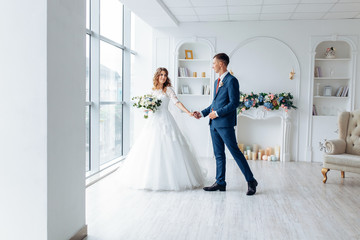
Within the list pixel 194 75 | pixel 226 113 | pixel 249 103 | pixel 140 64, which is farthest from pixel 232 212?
pixel 140 64

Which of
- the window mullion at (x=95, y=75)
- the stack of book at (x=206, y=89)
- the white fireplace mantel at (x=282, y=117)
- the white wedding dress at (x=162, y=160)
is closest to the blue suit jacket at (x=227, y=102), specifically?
the white wedding dress at (x=162, y=160)

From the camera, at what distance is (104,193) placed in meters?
4.48

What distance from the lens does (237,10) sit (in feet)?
21.2

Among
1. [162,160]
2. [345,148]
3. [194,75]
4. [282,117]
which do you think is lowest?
[162,160]

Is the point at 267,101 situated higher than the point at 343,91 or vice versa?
the point at 343,91

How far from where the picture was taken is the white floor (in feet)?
10.4


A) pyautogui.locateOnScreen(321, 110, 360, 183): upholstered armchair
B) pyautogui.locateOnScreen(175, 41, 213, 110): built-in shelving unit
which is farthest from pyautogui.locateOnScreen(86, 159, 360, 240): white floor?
pyautogui.locateOnScreen(175, 41, 213, 110): built-in shelving unit

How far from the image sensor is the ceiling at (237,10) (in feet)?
19.4

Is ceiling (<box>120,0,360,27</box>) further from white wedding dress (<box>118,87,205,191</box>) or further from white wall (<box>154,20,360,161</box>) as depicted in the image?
white wedding dress (<box>118,87,205,191</box>)

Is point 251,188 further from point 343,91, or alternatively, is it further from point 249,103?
point 343,91

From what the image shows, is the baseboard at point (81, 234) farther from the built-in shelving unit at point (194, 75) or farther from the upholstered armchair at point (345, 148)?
the built-in shelving unit at point (194, 75)

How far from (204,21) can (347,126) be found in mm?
3491
